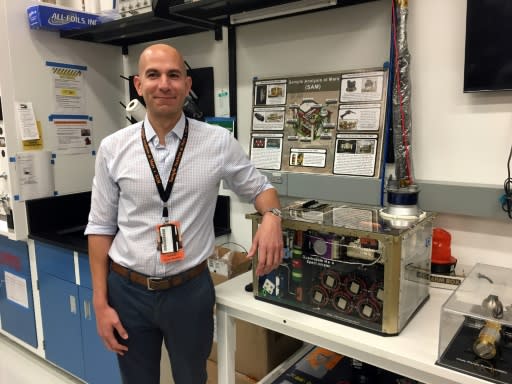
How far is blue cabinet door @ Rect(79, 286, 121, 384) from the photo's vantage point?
7.39ft

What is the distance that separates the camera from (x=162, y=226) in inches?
53.4

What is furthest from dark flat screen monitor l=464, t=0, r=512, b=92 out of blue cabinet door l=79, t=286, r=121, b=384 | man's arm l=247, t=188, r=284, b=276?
blue cabinet door l=79, t=286, r=121, b=384

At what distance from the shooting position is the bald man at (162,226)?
1.37 m

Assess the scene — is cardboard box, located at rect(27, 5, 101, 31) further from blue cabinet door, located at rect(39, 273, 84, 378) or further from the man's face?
blue cabinet door, located at rect(39, 273, 84, 378)

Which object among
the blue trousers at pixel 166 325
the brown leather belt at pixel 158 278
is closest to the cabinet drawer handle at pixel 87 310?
the blue trousers at pixel 166 325

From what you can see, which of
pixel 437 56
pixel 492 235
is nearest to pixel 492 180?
pixel 492 235

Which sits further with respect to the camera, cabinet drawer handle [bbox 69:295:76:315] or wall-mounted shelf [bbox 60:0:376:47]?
cabinet drawer handle [bbox 69:295:76:315]

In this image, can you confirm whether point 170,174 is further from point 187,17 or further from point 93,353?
point 93,353

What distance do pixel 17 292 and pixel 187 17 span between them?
2031 mm

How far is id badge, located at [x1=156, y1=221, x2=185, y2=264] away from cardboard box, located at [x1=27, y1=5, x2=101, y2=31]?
1605mm

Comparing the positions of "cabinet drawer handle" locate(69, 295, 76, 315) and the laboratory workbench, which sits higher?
the laboratory workbench

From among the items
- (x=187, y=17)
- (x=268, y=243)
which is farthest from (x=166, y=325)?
(x=187, y=17)

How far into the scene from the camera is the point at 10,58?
2.31 m

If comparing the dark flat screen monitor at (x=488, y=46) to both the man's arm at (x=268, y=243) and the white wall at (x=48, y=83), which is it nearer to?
the man's arm at (x=268, y=243)
